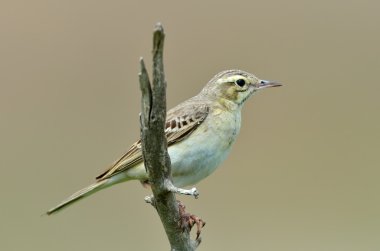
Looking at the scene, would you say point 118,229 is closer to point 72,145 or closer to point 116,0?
point 72,145

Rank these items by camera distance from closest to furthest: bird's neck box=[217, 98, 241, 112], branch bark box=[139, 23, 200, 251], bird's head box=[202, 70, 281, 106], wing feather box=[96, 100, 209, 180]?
branch bark box=[139, 23, 200, 251] < wing feather box=[96, 100, 209, 180] < bird's neck box=[217, 98, 241, 112] < bird's head box=[202, 70, 281, 106]

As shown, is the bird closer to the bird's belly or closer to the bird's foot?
the bird's belly

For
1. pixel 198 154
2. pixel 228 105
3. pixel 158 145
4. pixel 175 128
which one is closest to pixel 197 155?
pixel 198 154

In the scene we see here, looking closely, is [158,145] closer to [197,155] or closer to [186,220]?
[186,220]

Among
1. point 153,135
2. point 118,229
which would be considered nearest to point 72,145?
point 118,229

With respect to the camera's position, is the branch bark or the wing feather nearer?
the branch bark

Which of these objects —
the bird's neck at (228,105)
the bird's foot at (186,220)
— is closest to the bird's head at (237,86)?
the bird's neck at (228,105)

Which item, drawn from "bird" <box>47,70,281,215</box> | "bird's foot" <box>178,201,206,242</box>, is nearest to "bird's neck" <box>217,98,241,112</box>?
"bird" <box>47,70,281,215</box>

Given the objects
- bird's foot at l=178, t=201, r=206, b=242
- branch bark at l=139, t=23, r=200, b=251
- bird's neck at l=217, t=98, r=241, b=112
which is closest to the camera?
branch bark at l=139, t=23, r=200, b=251

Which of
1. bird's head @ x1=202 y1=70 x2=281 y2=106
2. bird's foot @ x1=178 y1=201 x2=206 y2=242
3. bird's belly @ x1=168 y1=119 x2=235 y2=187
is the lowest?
bird's foot @ x1=178 y1=201 x2=206 y2=242
